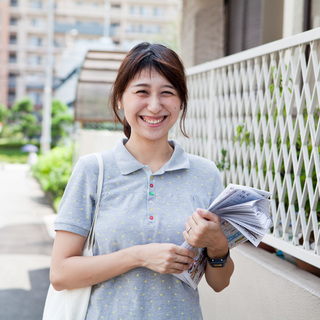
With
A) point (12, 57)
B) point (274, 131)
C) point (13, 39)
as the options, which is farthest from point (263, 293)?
point (13, 39)

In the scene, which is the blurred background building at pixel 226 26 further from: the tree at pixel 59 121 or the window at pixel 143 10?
the window at pixel 143 10

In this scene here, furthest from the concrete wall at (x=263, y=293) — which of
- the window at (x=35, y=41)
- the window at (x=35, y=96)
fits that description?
the window at (x=35, y=41)

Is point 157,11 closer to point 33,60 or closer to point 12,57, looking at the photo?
point 33,60

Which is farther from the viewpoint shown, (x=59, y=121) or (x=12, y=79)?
(x=12, y=79)

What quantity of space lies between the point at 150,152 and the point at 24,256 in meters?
5.94

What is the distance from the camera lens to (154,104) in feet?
5.82

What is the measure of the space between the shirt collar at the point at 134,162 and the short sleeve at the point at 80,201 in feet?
0.32

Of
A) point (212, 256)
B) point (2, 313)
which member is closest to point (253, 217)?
point (212, 256)

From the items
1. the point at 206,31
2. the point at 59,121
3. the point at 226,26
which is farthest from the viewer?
the point at 59,121

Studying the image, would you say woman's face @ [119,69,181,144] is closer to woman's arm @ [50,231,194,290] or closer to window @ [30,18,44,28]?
woman's arm @ [50,231,194,290]

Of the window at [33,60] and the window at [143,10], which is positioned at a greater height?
the window at [143,10]

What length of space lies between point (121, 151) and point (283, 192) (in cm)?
173

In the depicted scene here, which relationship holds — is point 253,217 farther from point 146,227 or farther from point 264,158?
point 264,158

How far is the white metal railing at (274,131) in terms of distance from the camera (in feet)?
9.66
